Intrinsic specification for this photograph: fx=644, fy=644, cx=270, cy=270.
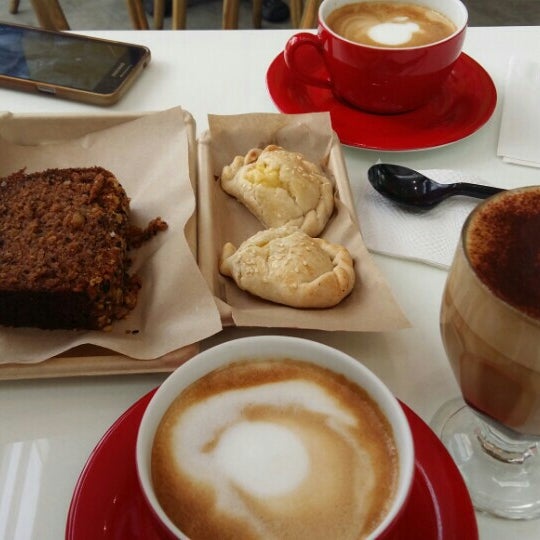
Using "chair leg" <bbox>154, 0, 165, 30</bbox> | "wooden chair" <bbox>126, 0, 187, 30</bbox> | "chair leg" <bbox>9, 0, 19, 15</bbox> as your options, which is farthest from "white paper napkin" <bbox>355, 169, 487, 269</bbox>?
"chair leg" <bbox>9, 0, 19, 15</bbox>

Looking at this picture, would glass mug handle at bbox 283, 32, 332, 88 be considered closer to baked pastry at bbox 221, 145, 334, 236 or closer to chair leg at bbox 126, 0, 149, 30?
baked pastry at bbox 221, 145, 334, 236

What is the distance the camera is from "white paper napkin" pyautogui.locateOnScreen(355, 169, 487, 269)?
81cm

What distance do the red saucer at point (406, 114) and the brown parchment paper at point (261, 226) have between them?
68 mm

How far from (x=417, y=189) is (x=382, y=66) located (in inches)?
7.7

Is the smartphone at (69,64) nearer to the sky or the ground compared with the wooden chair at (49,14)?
nearer to the sky

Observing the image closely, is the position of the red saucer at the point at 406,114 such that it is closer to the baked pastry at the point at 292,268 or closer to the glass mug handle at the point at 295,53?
the glass mug handle at the point at 295,53

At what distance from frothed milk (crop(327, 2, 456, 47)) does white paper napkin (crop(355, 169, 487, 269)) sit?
240mm

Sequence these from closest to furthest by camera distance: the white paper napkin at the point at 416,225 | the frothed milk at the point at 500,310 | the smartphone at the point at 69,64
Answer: the frothed milk at the point at 500,310 < the white paper napkin at the point at 416,225 < the smartphone at the point at 69,64

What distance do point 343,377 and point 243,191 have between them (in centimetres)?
39

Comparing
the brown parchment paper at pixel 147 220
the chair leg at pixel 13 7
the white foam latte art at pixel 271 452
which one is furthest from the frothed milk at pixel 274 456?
the chair leg at pixel 13 7

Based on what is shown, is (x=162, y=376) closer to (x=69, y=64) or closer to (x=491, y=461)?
(x=491, y=461)

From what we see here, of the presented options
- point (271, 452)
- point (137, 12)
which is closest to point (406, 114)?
point (271, 452)

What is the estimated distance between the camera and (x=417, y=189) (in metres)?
0.86

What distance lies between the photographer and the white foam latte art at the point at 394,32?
3.26 feet
